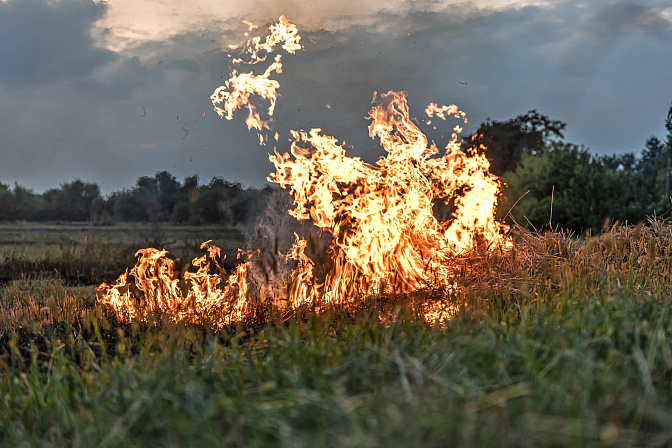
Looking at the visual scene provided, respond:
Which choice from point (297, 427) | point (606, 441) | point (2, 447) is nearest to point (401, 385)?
point (297, 427)

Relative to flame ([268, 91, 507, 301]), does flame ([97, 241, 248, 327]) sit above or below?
below

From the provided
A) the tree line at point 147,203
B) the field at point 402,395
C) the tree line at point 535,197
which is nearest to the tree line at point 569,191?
the tree line at point 535,197

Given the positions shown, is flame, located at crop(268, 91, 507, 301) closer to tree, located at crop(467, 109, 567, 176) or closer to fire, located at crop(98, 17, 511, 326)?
fire, located at crop(98, 17, 511, 326)

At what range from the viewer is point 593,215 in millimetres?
24875

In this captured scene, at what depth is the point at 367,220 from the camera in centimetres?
872

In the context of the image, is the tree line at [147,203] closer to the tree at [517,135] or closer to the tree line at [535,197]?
the tree line at [535,197]

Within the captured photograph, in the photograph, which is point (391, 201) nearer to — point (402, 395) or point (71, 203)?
point (402, 395)

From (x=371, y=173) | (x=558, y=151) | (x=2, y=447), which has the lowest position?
(x=2, y=447)

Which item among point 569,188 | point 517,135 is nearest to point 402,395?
point 569,188

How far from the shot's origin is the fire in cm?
854

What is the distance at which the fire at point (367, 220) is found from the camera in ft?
28.0

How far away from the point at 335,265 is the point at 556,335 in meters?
5.04

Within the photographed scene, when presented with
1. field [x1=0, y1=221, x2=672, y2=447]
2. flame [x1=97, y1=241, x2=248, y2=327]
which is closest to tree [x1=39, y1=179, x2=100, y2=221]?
flame [x1=97, y1=241, x2=248, y2=327]

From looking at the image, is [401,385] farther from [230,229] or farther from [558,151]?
[558,151]
